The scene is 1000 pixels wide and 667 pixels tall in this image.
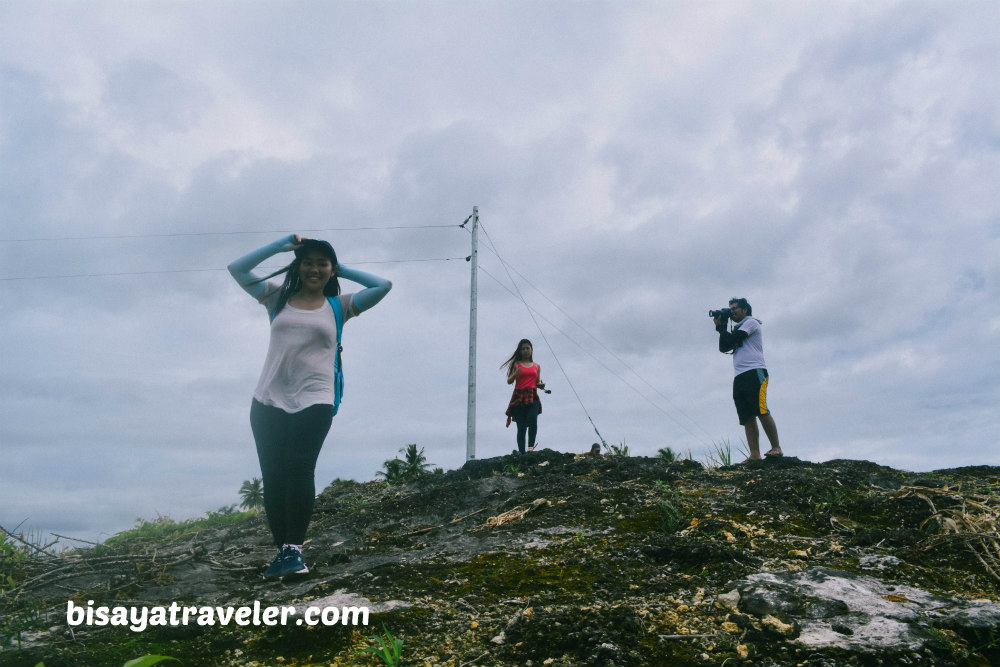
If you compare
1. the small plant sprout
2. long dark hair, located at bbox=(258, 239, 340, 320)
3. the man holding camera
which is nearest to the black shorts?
the man holding camera

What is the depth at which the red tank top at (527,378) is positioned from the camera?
32.3 feet

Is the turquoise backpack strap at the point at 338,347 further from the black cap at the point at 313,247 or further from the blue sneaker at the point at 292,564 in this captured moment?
the blue sneaker at the point at 292,564

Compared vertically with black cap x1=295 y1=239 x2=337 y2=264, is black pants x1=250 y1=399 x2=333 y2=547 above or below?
below

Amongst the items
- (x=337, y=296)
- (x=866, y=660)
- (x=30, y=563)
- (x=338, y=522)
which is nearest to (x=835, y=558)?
(x=866, y=660)

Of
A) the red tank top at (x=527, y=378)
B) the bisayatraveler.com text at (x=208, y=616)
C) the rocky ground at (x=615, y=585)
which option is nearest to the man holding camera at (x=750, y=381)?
the rocky ground at (x=615, y=585)

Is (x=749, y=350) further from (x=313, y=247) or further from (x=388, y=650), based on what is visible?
(x=388, y=650)

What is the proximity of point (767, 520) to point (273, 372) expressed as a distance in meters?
3.49

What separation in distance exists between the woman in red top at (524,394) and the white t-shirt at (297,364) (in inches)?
230

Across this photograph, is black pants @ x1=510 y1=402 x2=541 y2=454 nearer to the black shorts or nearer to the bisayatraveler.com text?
the black shorts

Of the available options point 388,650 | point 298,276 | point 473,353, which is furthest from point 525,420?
point 388,650

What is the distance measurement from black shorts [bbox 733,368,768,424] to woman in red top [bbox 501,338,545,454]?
11.0 ft

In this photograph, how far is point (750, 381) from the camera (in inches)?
287

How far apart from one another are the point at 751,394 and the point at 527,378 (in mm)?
3607

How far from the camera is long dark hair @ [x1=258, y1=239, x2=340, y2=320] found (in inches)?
170
